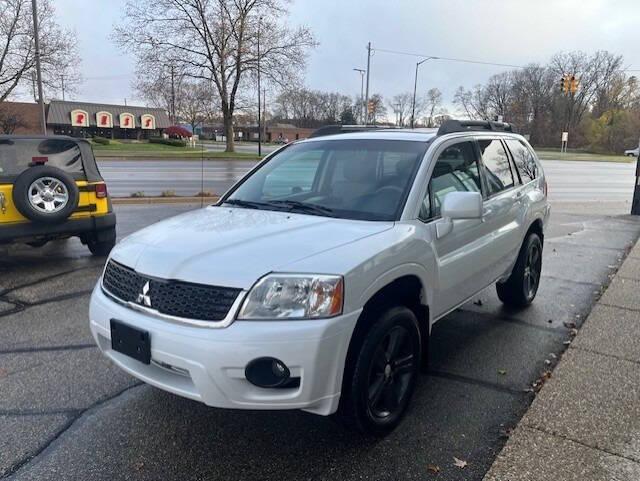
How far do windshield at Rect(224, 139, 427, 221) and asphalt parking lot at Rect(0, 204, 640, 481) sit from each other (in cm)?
133

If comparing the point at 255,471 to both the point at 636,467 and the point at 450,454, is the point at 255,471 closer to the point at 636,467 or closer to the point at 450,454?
the point at 450,454

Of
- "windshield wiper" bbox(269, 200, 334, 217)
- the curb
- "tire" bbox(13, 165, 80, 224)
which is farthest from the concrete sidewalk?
the curb

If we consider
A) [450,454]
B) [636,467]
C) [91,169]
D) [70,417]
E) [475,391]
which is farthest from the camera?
[91,169]

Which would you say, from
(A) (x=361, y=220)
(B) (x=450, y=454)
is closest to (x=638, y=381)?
(B) (x=450, y=454)

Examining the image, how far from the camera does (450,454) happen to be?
2.89 meters

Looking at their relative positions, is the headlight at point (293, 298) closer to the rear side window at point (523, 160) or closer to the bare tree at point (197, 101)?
the rear side window at point (523, 160)

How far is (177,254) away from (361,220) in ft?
3.74

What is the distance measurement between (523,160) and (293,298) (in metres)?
3.77

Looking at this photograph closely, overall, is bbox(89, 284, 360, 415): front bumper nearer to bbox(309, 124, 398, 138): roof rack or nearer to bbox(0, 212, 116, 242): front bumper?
bbox(309, 124, 398, 138): roof rack

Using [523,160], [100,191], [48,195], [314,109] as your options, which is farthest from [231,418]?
[314,109]

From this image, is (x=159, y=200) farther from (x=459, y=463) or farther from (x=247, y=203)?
(x=459, y=463)

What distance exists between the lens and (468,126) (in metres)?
4.44

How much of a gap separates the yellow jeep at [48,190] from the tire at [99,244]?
0.11 meters

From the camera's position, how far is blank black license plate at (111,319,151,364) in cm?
269
